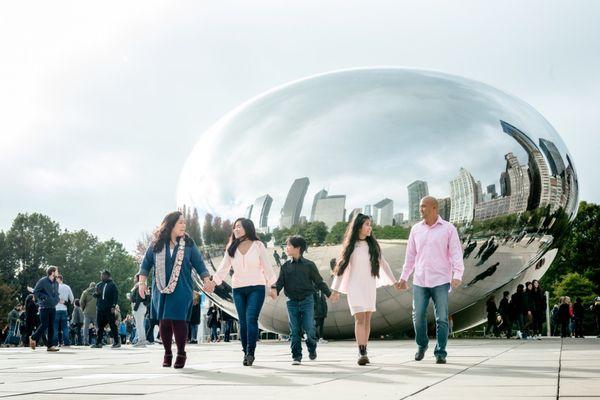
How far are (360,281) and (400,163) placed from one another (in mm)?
5187

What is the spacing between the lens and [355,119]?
14438 mm

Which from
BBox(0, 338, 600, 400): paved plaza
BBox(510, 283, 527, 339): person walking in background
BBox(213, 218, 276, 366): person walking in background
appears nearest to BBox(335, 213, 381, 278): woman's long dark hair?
BBox(213, 218, 276, 366): person walking in background

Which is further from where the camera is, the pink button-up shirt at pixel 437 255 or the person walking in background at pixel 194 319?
the person walking in background at pixel 194 319

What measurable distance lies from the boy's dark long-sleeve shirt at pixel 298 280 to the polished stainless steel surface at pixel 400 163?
14.3 feet

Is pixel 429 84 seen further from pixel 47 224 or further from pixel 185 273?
pixel 47 224

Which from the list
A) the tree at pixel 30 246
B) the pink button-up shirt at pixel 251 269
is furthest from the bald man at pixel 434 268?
the tree at pixel 30 246

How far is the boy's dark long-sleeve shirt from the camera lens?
935cm

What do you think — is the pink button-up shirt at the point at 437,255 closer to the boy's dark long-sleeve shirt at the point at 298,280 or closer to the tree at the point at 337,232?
the boy's dark long-sleeve shirt at the point at 298,280

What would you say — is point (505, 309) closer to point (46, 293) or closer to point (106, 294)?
point (106, 294)

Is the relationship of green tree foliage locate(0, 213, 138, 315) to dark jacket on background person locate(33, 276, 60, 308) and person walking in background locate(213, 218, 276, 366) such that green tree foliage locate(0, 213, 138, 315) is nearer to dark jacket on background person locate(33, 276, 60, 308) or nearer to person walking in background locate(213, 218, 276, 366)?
dark jacket on background person locate(33, 276, 60, 308)

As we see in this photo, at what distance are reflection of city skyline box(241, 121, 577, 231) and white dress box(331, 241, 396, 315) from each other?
456 centimetres

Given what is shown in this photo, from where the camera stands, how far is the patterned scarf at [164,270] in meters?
8.34

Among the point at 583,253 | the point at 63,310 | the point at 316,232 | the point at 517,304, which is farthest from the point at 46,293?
the point at 583,253

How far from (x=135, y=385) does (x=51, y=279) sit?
31.2 feet
